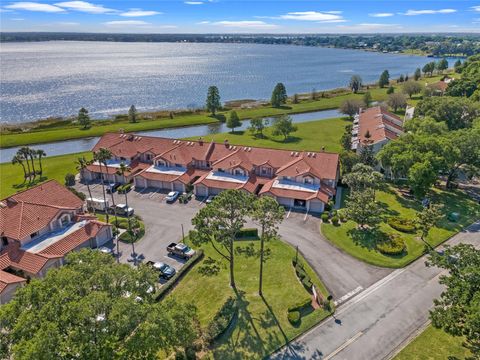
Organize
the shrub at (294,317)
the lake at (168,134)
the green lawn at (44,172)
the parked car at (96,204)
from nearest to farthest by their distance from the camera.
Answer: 1. the shrub at (294,317)
2. the parked car at (96,204)
3. the green lawn at (44,172)
4. the lake at (168,134)

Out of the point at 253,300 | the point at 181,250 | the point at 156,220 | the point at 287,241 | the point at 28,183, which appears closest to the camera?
the point at 253,300

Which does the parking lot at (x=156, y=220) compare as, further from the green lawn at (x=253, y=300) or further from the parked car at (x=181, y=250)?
the green lawn at (x=253, y=300)

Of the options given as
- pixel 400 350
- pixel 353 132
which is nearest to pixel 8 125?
pixel 353 132

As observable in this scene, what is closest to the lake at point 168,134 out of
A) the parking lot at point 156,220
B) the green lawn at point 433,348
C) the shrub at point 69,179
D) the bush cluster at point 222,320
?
the shrub at point 69,179

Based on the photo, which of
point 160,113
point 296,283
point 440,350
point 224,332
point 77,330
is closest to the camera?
point 77,330

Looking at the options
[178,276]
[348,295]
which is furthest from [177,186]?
[348,295]

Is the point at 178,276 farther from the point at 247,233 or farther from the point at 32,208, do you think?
the point at 32,208

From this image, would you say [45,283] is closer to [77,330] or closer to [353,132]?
[77,330]
